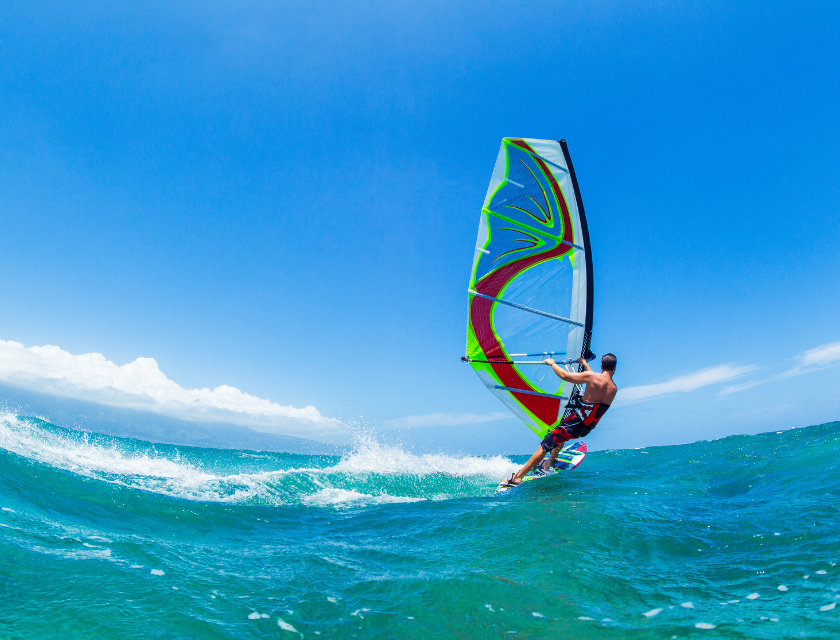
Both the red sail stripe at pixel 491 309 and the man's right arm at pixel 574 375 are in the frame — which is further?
the red sail stripe at pixel 491 309

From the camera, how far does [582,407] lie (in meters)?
7.93

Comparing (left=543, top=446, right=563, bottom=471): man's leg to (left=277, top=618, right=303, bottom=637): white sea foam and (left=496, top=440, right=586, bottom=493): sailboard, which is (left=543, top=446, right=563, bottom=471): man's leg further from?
(left=277, top=618, right=303, bottom=637): white sea foam

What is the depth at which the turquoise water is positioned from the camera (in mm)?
2756

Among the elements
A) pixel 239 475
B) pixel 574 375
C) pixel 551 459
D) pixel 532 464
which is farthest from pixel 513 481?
pixel 239 475

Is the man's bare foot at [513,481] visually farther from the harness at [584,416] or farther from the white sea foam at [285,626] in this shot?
the white sea foam at [285,626]

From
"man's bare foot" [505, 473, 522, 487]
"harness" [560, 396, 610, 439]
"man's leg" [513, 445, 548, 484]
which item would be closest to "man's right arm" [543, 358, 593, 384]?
"harness" [560, 396, 610, 439]

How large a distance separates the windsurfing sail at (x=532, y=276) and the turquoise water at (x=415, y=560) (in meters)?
2.56

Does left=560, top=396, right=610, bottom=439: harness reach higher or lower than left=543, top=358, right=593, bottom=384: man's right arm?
lower

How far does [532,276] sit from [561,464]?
13.0 ft

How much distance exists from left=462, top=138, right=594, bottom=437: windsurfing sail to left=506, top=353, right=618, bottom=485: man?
0.72 meters

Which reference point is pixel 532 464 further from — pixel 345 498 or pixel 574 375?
pixel 345 498

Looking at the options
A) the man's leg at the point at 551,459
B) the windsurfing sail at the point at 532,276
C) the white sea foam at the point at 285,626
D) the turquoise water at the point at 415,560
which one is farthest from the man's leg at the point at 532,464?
the white sea foam at the point at 285,626

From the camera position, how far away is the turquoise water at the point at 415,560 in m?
2.76

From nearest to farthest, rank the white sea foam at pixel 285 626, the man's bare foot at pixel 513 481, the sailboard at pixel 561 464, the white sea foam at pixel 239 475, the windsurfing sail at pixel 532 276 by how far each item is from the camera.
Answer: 1. the white sea foam at pixel 285 626
2. the white sea foam at pixel 239 475
3. the man's bare foot at pixel 513 481
4. the sailboard at pixel 561 464
5. the windsurfing sail at pixel 532 276
